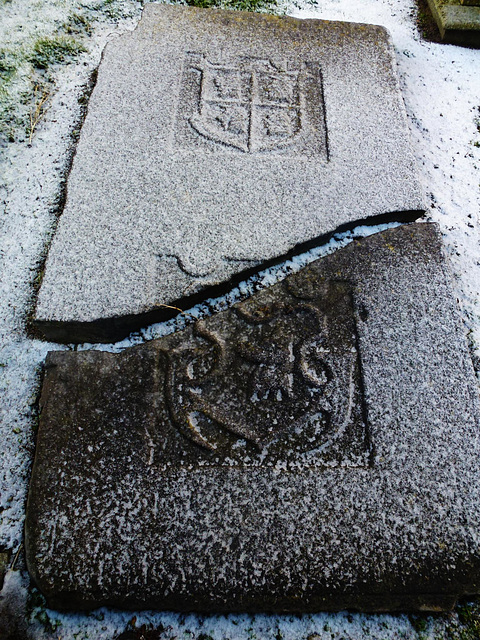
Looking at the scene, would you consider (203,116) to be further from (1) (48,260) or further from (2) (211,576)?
(2) (211,576)

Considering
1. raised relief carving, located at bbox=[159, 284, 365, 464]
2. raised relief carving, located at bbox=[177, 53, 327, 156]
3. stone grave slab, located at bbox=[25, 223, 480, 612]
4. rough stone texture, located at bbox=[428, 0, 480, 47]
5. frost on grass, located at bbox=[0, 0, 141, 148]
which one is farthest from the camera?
rough stone texture, located at bbox=[428, 0, 480, 47]

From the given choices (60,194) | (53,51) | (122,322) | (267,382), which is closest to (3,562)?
(122,322)

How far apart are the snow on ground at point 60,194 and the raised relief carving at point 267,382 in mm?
203

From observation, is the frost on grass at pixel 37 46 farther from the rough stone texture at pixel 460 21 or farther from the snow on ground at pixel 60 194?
the rough stone texture at pixel 460 21

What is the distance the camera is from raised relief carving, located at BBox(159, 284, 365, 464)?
1324mm

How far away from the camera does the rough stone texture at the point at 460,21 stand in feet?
9.27

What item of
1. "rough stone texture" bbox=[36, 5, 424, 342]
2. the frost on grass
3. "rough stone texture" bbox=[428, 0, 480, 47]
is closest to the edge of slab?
"rough stone texture" bbox=[36, 5, 424, 342]

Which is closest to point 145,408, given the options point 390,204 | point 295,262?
point 295,262

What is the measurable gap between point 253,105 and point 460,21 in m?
1.57

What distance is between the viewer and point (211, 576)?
1.15 m

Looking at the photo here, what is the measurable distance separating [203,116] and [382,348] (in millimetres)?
1238

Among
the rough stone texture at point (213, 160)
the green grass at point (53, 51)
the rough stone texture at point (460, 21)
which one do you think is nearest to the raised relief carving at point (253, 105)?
the rough stone texture at point (213, 160)

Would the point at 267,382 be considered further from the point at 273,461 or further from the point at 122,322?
the point at 122,322

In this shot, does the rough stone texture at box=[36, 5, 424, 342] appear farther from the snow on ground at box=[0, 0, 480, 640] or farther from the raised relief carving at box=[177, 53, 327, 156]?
the snow on ground at box=[0, 0, 480, 640]
